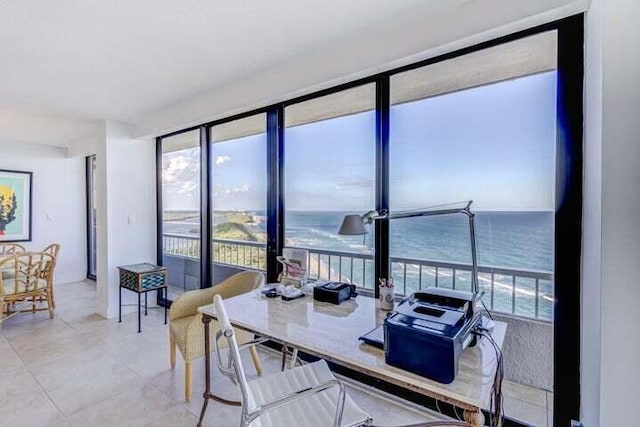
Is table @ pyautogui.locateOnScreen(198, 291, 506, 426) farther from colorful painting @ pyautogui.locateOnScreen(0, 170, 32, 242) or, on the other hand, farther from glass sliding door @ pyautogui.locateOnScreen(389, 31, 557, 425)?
colorful painting @ pyautogui.locateOnScreen(0, 170, 32, 242)

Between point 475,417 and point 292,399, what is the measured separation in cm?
62

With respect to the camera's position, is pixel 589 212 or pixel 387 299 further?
pixel 387 299

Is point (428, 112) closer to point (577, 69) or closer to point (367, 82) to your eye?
point (367, 82)

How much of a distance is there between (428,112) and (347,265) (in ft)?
4.29

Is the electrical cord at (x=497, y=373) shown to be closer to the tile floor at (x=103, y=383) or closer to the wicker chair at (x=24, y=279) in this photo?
Result: the tile floor at (x=103, y=383)

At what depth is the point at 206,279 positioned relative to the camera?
3.65 m

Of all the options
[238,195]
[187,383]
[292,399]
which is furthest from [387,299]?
[238,195]

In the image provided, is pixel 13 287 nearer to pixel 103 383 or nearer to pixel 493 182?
pixel 103 383

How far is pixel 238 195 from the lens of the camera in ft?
10.9

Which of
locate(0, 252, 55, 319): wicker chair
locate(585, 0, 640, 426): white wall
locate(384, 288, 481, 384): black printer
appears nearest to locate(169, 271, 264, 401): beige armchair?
locate(384, 288, 481, 384): black printer

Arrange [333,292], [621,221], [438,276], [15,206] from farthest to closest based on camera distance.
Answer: [15,206], [438,276], [333,292], [621,221]

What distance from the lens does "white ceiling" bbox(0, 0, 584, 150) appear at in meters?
1.76

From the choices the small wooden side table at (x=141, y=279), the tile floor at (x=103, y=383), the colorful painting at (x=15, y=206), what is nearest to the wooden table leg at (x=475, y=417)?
the tile floor at (x=103, y=383)

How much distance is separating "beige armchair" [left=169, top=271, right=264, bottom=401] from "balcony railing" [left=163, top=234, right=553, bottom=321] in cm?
50
